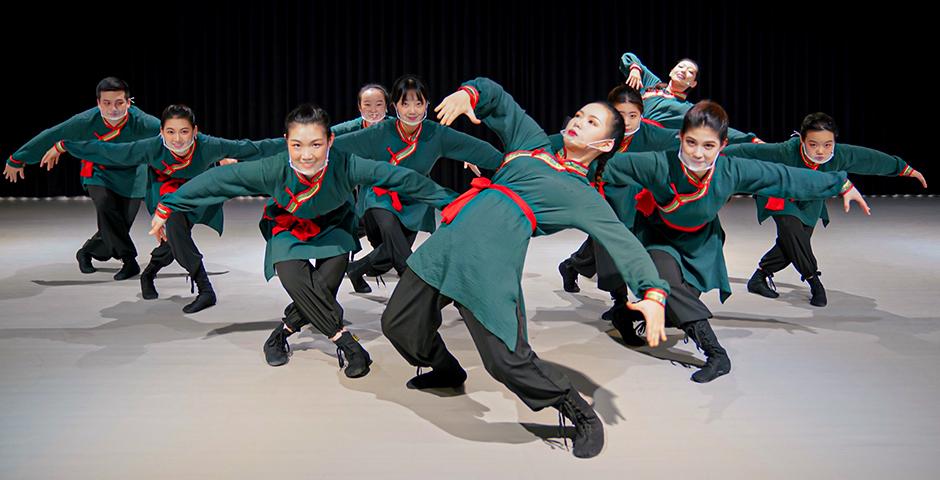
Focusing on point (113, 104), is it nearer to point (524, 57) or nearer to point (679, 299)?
point (679, 299)

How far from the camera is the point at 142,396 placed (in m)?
2.50

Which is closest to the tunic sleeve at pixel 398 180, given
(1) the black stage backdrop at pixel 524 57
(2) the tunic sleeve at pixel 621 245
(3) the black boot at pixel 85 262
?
(2) the tunic sleeve at pixel 621 245

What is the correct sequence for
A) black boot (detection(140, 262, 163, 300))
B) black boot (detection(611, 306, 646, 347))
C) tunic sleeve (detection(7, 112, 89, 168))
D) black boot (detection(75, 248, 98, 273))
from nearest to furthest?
black boot (detection(611, 306, 646, 347)), black boot (detection(140, 262, 163, 300)), tunic sleeve (detection(7, 112, 89, 168)), black boot (detection(75, 248, 98, 273))

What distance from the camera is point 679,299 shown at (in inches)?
108

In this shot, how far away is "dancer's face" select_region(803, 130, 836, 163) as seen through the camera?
356 cm

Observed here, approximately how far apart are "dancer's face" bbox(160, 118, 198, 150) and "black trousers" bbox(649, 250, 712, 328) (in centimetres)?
199

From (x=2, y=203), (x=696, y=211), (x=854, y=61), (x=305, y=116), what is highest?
(x=854, y=61)

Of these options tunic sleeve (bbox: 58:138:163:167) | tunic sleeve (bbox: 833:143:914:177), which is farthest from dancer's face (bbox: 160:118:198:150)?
tunic sleeve (bbox: 833:143:914:177)

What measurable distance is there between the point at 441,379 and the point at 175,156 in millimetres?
1755

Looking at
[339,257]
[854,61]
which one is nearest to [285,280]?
[339,257]

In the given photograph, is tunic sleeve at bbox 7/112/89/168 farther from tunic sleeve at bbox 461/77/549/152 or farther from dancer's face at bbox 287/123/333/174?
tunic sleeve at bbox 461/77/549/152

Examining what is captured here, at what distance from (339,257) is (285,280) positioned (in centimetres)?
19

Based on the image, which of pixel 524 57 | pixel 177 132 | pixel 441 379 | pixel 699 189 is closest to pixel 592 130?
pixel 699 189

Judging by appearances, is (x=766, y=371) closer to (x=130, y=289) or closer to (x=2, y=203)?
(x=130, y=289)
